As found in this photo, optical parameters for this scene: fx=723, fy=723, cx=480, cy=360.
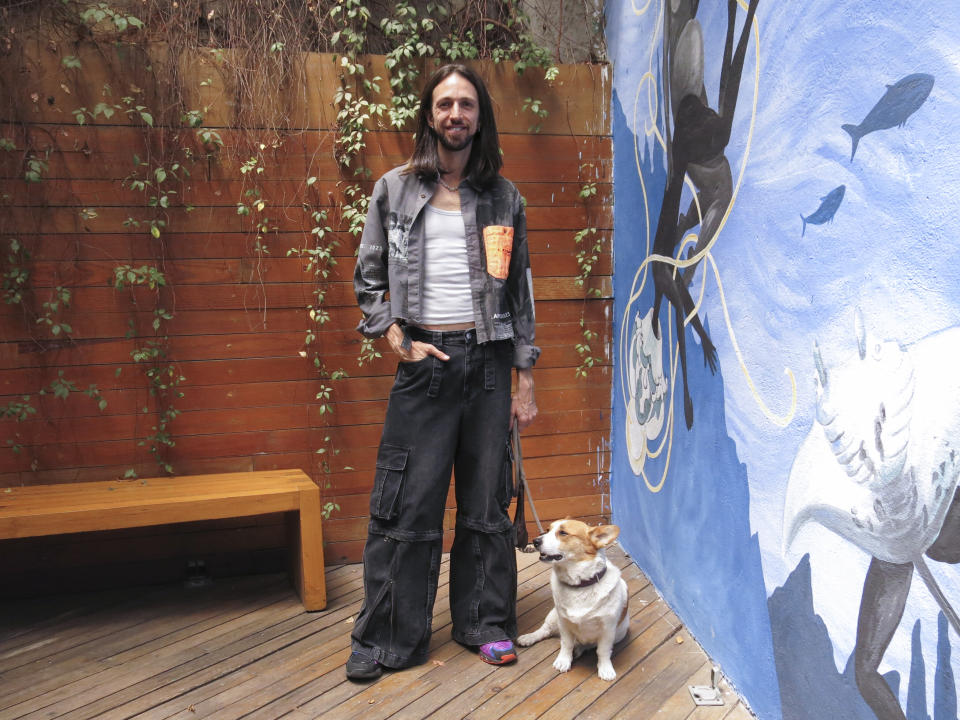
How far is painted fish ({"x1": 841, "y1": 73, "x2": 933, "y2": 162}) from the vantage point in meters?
1.41

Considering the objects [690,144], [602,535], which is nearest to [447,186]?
[690,144]

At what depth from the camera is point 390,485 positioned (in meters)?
2.47

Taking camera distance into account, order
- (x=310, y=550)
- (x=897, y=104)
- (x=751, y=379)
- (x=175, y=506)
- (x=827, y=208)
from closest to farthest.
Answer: (x=897, y=104)
(x=827, y=208)
(x=751, y=379)
(x=175, y=506)
(x=310, y=550)

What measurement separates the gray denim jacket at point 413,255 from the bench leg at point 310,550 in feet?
2.64

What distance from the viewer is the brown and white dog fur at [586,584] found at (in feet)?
7.67

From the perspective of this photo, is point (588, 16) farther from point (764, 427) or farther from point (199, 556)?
point (199, 556)

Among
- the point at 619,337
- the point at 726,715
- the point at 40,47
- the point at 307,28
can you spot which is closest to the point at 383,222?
the point at 307,28

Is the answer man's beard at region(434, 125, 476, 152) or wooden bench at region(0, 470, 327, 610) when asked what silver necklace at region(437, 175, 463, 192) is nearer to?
man's beard at region(434, 125, 476, 152)

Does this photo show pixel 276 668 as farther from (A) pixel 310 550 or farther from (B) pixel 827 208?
(B) pixel 827 208

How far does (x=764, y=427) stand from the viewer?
206 centimetres

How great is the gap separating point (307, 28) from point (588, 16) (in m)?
1.33

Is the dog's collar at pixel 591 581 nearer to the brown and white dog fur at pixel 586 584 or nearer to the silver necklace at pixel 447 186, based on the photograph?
the brown and white dog fur at pixel 586 584

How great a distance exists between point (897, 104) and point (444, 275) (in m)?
1.43

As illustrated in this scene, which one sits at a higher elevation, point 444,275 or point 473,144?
point 473,144
